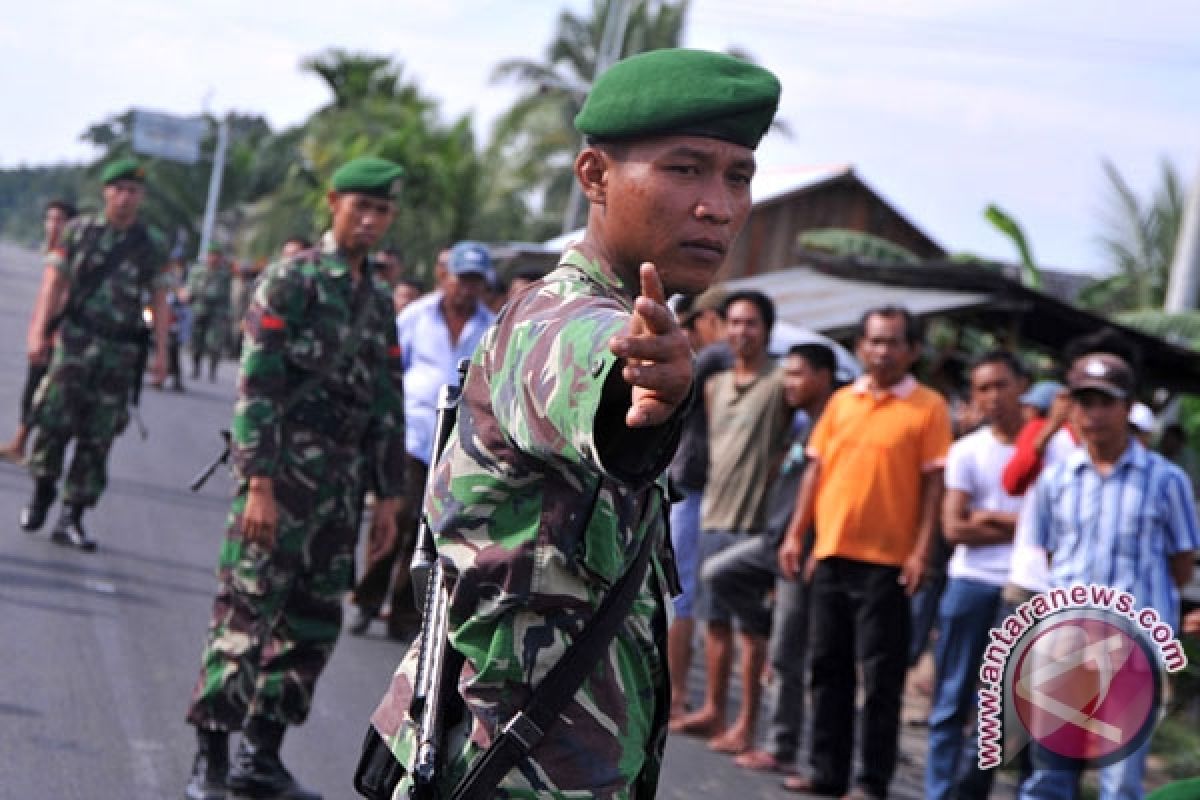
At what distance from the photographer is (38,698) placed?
658 centimetres

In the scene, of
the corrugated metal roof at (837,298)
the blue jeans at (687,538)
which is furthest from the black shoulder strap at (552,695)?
the corrugated metal roof at (837,298)

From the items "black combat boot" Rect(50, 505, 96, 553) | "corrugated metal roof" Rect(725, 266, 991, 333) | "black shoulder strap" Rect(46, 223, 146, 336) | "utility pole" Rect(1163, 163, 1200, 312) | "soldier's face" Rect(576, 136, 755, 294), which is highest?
"utility pole" Rect(1163, 163, 1200, 312)

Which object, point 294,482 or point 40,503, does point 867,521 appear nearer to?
point 294,482

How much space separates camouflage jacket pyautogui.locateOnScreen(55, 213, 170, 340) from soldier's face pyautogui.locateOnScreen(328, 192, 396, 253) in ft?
13.4

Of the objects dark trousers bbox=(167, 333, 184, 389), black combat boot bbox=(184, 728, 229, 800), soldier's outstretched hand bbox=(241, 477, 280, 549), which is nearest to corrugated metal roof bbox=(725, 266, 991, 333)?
soldier's outstretched hand bbox=(241, 477, 280, 549)

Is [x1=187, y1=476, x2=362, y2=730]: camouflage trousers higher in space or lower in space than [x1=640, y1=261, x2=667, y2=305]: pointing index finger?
lower

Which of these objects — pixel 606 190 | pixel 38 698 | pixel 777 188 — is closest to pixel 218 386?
pixel 777 188

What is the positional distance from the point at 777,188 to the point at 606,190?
30783 millimetres

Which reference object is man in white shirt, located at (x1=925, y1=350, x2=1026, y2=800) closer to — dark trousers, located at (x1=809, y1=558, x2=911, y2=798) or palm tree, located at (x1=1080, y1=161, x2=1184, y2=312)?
dark trousers, located at (x1=809, y1=558, x2=911, y2=798)

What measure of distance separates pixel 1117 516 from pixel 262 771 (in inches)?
117

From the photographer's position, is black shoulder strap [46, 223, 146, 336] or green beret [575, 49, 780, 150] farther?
black shoulder strap [46, 223, 146, 336]

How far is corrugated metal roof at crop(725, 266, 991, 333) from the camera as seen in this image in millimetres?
13031

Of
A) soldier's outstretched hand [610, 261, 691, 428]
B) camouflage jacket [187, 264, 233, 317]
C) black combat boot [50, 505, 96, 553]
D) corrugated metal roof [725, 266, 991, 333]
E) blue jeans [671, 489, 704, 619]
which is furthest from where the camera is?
camouflage jacket [187, 264, 233, 317]

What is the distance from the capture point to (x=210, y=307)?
26406mm
